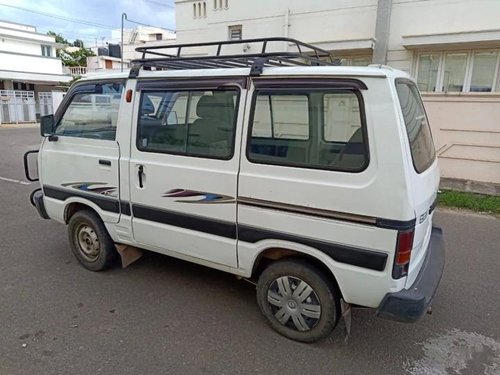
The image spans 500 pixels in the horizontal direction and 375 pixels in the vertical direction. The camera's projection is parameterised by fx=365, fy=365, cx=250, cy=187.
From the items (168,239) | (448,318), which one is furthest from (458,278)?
(168,239)

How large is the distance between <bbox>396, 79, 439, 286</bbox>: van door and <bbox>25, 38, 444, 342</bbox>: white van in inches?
0.7

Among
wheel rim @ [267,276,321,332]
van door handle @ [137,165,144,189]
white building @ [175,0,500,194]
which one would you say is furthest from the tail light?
white building @ [175,0,500,194]

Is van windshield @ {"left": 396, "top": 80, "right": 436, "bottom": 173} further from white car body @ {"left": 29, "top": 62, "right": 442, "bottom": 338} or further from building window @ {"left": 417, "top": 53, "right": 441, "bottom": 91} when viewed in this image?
building window @ {"left": 417, "top": 53, "right": 441, "bottom": 91}

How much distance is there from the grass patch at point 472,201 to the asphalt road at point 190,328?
237 cm

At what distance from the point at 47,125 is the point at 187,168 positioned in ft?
5.83

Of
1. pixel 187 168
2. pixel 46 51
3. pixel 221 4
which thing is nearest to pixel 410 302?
pixel 187 168

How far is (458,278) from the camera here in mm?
3699

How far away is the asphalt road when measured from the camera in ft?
8.10

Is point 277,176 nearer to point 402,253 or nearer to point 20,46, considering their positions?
point 402,253

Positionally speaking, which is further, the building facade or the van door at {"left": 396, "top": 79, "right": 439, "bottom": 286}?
the building facade

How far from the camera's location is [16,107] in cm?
2347

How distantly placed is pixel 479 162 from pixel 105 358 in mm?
7105

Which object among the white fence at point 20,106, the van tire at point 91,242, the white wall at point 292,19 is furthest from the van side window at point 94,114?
the white fence at point 20,106

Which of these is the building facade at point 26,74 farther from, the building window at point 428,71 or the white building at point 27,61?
the building window at point 428,71
